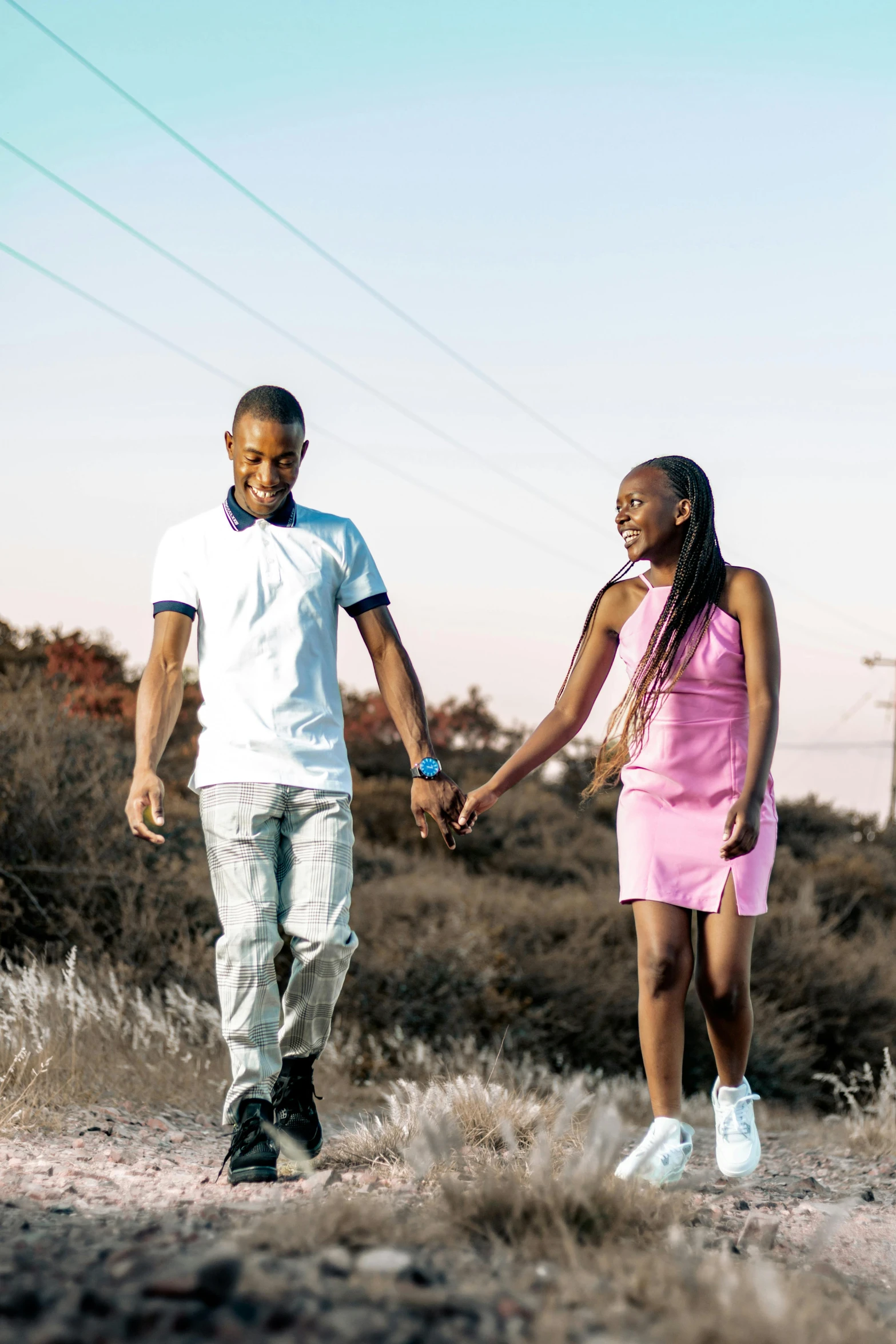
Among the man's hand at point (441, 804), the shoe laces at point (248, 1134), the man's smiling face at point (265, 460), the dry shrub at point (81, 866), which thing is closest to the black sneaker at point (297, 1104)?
the shoe laces at point (248, 1134)

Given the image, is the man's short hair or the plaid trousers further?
the man's short hair

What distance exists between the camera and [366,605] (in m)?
4.46

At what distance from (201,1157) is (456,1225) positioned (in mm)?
2185

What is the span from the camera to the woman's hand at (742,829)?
4.01 meters

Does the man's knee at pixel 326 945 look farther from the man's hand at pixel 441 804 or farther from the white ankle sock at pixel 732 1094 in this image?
the white ankle sock at pixel 732 1094

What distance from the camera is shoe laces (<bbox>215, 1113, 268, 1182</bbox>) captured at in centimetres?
399

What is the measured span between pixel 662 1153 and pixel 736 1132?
0.98ft

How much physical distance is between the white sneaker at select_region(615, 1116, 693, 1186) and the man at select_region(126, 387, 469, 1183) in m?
1.01

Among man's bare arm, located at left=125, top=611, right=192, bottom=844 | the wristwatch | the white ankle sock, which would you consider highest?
man's bare arm, located at left=125, top=611, right=192, bottom=844

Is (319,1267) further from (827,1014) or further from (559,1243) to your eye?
(827,1014)

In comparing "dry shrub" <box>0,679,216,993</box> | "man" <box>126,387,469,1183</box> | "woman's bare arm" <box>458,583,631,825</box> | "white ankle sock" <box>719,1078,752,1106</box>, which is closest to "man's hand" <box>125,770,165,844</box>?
"man" <box>126,387,469,1183</box>

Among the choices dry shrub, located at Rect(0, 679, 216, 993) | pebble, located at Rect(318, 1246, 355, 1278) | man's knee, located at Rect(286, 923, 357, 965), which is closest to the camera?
pebble, located at Rect(318, 1246, 355, 1278)

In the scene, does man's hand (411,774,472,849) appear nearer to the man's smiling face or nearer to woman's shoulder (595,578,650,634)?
woman's shoulder (595,578,650,634)

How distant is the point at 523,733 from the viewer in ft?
88.0
